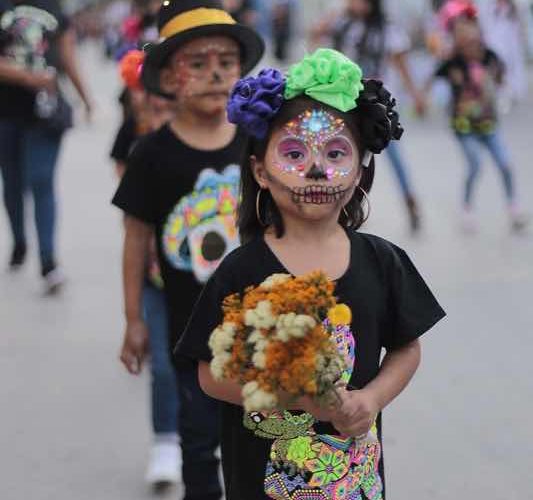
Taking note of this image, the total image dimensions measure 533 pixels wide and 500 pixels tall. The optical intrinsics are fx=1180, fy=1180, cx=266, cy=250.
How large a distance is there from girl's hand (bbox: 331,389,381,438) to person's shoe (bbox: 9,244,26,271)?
520 cm

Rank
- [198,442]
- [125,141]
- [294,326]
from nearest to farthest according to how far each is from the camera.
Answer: [294,326] → [198,442] → [125,141]

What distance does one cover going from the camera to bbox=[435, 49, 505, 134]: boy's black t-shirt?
26.9 ft

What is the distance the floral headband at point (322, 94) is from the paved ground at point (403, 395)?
1931mm

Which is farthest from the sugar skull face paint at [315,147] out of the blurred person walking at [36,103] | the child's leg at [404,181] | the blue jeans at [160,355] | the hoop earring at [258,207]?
the child's leg at [404,181]

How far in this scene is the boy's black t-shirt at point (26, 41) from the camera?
259 inches

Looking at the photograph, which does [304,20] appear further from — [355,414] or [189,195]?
[355,414]

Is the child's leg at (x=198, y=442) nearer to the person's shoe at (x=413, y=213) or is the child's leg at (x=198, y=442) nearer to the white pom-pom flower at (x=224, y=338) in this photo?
the white pom-pom flower at (x=224, y=338)

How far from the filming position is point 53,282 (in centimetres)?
685

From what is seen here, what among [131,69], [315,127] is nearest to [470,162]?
[131,69]

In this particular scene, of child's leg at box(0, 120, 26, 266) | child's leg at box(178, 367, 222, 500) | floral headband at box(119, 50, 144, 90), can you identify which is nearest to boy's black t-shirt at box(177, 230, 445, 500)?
child's leg at box(178, 367, 222, 500)

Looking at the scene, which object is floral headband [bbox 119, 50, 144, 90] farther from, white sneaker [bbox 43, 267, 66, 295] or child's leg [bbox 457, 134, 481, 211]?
child's leg [bbox 457, 134, 481, 211]

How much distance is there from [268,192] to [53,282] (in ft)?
14.1

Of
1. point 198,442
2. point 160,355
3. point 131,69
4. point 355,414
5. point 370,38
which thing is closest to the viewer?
point 355,414

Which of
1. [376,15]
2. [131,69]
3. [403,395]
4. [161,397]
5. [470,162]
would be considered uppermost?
[376,15]
